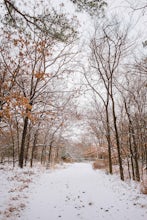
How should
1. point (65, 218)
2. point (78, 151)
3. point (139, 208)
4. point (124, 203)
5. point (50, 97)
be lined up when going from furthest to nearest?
point (78, 151) < point (50, 97) < point (124, 203) < point (139, 208) < point (65, 218)

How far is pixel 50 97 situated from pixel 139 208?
8.88 m

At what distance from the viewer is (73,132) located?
2389cm

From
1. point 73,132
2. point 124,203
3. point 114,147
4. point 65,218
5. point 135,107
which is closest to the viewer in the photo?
point 65,218

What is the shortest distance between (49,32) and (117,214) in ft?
20.0

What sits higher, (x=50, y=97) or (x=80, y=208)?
(x=50, y=97)

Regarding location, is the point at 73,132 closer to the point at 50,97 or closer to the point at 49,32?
the point at 50,97

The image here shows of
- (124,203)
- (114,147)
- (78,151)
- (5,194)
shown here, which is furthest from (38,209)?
(78,151)

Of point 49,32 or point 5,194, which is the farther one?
point 5,194

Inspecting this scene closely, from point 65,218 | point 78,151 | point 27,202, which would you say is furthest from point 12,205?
point 78,151

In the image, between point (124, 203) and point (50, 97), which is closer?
point (124, 203)

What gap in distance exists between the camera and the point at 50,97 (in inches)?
469

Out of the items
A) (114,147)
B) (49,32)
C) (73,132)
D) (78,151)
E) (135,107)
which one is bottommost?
(78,151)

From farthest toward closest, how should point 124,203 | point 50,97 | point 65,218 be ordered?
1. point 50,97
2. point 124,203
3. point 65,218

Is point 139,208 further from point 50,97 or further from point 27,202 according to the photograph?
point 50,97
